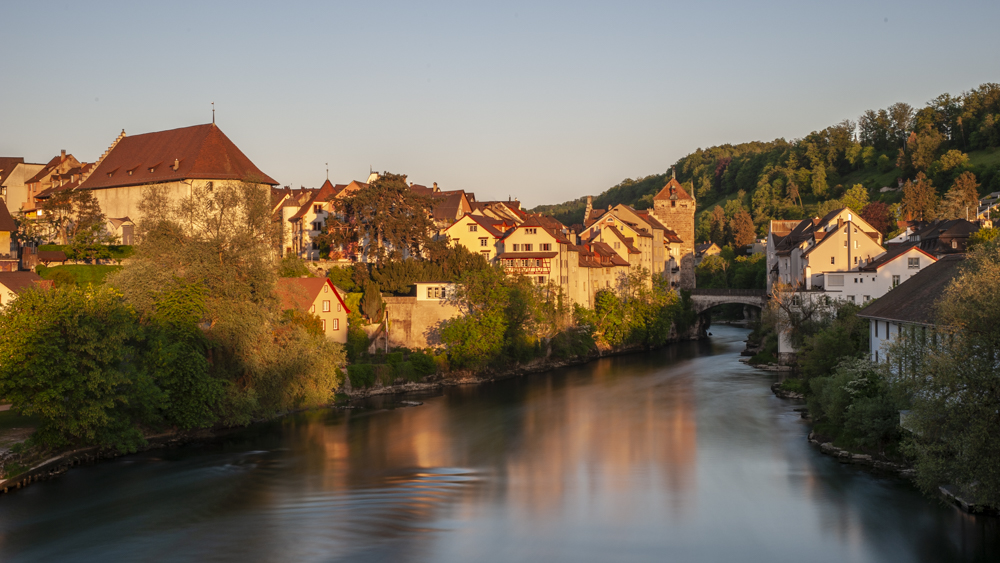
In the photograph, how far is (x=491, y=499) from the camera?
2042 cm

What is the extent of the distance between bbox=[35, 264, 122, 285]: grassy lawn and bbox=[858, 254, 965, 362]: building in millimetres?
29868

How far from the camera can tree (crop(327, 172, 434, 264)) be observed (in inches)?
1754

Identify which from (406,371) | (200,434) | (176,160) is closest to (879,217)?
(406,371)

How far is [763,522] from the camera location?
18359 mm

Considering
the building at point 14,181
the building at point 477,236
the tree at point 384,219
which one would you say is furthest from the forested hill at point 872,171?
the building at point 14,181

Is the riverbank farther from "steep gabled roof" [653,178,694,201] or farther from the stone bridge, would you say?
"steep gabled roof" [653,178,694,201]

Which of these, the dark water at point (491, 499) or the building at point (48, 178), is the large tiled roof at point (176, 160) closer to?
the building at point (48, 178)

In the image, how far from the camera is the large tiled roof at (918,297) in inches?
864

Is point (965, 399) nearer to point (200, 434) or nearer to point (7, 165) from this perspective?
point (200, 434)

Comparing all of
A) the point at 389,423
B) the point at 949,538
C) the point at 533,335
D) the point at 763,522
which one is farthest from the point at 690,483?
the point at 533,335

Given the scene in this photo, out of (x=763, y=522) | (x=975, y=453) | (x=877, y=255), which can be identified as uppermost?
(x=877, y=255)

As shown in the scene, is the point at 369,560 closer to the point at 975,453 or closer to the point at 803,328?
the point at 975,453

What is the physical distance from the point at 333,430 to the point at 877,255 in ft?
101

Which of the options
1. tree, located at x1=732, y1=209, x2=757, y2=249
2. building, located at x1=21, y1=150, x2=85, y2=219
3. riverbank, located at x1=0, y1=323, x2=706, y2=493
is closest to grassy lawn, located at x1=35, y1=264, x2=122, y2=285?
riverbank, located at x1=0, y1=323, x2=706, y2=493
